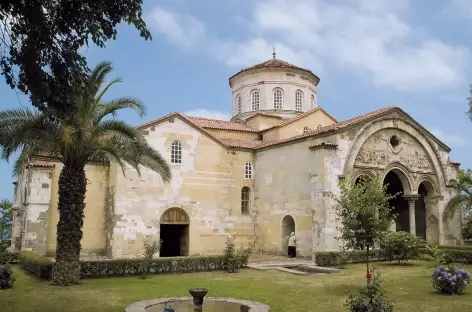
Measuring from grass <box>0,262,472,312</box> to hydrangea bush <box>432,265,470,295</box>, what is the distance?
0.90 feet

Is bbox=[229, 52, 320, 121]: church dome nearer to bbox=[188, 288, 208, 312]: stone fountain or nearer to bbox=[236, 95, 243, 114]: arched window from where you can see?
bbox=[236, 95, 243, 114]: arched window

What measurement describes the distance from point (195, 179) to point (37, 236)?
8623 millimetres

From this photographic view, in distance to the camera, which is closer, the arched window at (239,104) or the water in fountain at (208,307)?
the water in fountain at (208,307)

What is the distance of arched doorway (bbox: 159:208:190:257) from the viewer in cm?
2438

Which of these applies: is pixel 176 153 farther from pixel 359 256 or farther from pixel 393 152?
pixel 393 152

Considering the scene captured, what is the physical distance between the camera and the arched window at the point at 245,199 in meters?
27.3

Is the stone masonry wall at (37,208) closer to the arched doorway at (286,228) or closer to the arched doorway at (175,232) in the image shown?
the arched doorway at (175,232)

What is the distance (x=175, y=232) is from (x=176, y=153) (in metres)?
4.70

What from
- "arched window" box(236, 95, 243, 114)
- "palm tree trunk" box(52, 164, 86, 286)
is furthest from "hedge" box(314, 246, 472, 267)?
"arched window" box(236, 95, 243, 114)

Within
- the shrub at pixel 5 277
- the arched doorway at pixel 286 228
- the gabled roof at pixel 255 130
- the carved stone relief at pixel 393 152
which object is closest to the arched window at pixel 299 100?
the gabled roof at pixel 255 130

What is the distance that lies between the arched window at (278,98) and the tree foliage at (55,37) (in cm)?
2357

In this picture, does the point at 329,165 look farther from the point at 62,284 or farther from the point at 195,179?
the point at 62,284

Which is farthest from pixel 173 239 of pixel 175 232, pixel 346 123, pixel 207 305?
pixel 207 305

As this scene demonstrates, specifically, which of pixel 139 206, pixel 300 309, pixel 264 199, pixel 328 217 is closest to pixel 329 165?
pixel 328 217
